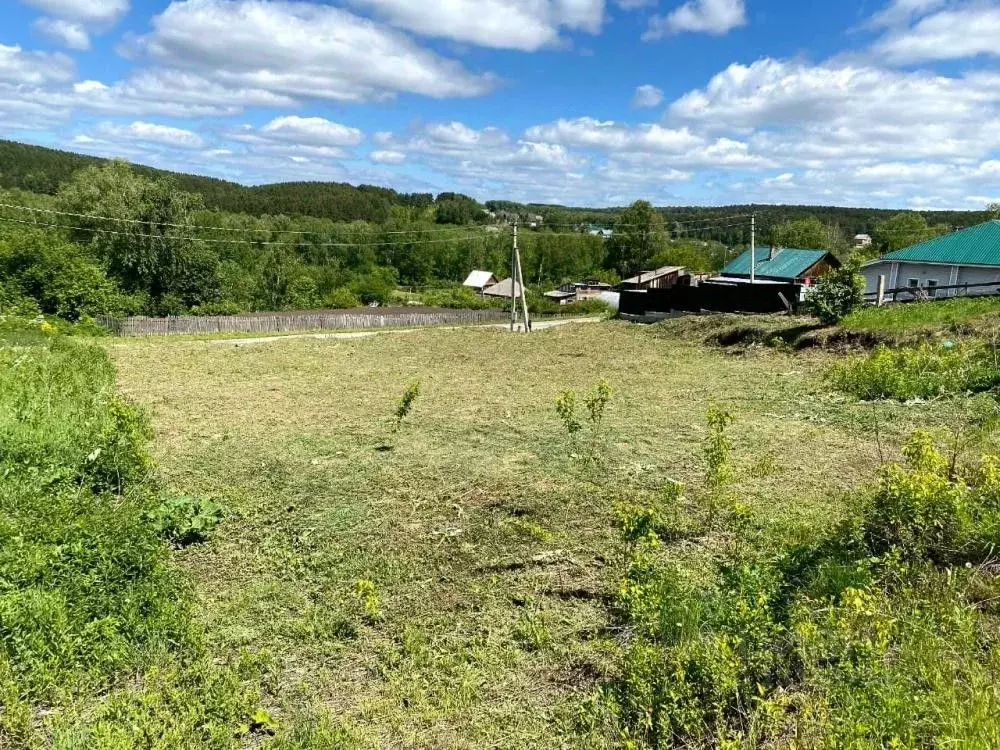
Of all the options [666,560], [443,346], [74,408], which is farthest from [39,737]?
[443,346]

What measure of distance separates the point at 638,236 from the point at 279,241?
39009 mm

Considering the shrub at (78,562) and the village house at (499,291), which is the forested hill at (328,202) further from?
the shrub at (78,562)

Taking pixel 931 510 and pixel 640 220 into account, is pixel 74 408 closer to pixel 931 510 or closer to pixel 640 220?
pixel 931 510

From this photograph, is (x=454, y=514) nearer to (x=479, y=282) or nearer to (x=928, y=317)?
(x=928, y=317)

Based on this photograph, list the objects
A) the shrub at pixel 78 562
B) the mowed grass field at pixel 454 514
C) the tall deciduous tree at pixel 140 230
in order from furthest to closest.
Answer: the tall deciduous tree at pixel 140 230
the shrub at pixel 78 562
the mowed grass field at pixel 454 514

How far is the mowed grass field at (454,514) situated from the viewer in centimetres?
360

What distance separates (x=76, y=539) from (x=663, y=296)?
23.5 m

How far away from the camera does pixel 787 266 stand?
43.6 m

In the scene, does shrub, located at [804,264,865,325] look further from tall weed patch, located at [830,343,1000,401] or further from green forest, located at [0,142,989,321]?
green forest, located at [0,142,989,321]

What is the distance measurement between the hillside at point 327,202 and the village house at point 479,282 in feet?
57.1

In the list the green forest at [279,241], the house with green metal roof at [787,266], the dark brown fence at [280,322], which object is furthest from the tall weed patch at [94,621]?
the house with green metal roof at [787,266]

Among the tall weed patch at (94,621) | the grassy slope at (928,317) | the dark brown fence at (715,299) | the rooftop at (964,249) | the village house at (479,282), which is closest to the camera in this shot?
the tall weed patch at (94,621)

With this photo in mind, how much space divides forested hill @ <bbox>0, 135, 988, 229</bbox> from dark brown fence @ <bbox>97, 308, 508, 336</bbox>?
38.8 m

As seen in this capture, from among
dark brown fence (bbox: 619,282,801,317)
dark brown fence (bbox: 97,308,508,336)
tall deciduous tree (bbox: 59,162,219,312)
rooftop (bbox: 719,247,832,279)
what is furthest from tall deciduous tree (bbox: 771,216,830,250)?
tall deciduous tree (bbox: 59,162,219,312)
